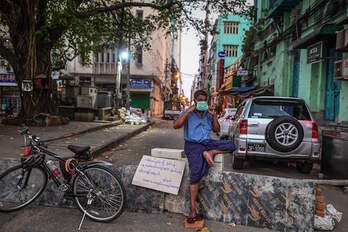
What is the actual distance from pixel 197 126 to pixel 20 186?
8.88 ft

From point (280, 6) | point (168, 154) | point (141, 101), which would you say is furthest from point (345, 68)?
point (141, 101)

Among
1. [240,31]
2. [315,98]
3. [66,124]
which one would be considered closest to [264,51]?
[315,98]

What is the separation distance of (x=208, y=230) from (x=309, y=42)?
10782mm

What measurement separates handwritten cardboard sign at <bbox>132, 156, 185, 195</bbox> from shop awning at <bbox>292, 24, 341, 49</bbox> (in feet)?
29.8

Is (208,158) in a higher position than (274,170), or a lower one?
higher

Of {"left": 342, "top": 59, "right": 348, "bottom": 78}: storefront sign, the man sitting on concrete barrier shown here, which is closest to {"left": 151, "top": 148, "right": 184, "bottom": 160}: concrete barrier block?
the man sitting on concrete barrier

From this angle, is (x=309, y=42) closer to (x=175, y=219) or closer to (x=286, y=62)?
(x=286, y=62)

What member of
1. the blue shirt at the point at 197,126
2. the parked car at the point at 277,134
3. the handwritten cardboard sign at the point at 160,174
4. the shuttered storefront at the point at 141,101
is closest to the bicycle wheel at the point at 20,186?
the handwritten cardboard sign at the point at 160,174

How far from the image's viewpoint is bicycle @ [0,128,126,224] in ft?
13.2

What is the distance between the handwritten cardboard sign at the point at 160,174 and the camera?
432cm

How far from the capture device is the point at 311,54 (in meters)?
12.2

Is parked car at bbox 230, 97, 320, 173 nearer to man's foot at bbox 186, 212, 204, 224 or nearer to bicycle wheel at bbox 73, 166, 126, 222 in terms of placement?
man's foot at bbox 186, 212, 204, 224

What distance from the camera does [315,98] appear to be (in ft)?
44.1

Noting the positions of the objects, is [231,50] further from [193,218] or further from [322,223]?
[193,218]
